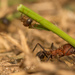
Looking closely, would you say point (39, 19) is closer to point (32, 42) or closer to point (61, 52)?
point (61, 52)

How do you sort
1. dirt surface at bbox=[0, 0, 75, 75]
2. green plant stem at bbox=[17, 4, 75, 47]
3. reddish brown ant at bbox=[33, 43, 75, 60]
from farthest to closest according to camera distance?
reddish brown ant at bbox=[33, 43, 75, 60] → green plant stem at bbox=[17, 4, 75, 47] → dirt surface at bbox=[0, 0, 75, 75]

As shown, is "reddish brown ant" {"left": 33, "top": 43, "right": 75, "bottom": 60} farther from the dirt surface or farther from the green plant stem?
the green plant stem

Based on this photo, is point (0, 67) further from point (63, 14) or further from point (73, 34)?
point (63, 14)

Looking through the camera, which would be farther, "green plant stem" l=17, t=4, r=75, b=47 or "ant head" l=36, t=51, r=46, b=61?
"ant head" l=36, t=51, r=46, b=61

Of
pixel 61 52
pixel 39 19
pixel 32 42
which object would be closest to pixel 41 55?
pixel 61 52

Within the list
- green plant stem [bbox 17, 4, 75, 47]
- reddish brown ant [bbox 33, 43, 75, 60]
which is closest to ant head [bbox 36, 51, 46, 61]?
reddish brown ant [bbox 33, 43, 75, 60]

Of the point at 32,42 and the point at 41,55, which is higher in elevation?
the point at 32,42

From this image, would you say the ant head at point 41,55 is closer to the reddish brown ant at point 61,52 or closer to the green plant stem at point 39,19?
the reddish brown ant at point 61,52

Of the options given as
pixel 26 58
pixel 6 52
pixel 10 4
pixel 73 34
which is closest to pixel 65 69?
pixel 26 58
